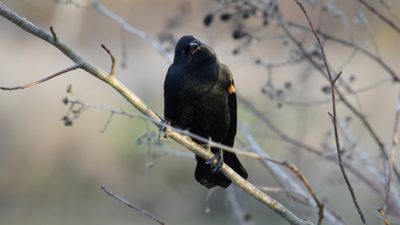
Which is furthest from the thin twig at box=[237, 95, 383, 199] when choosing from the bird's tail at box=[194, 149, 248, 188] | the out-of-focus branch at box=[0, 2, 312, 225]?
the out-of-focus branch at box=[0, 2, 312, 225]

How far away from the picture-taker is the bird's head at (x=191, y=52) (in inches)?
142

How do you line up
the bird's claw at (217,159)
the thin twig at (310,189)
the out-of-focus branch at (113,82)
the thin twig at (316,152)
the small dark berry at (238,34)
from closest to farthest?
the thin twig at (310,189) → the out-of-focus branch at (113,82) → the bird's claw at (217,159) → the thin twig at (316,152) → the small dark berry at (238,34)

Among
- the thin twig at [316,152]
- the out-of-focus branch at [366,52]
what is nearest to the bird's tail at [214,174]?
the thin twig at [316,152]

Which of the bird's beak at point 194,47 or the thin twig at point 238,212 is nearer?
the bird's beak at point 194,47

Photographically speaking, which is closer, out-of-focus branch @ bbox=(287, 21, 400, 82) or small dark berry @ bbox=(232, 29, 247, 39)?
out-of-focus branch @ bbox=(287, 21, 400, 82)

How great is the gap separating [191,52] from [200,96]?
21cm

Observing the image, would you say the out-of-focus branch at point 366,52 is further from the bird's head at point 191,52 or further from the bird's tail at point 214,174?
the bird's tail at point 214,174

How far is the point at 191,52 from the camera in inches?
141

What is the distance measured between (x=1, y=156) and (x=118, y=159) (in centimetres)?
152

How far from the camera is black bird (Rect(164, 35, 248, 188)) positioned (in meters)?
3.60

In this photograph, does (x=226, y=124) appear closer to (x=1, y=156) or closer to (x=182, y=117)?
(x=182, y=117)

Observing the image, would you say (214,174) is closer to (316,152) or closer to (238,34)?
(316,152)

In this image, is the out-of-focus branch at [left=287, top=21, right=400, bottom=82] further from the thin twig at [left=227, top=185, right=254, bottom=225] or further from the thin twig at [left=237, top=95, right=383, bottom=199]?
the thin twig at [left=227, top=185, right=254, bottom=225]

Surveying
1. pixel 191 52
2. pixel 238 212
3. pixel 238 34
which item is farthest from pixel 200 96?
pixel 238 212
